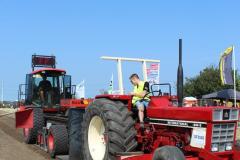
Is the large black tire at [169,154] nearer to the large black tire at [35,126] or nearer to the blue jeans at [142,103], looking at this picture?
the blue jeans at [142,103]

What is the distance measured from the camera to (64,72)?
1766 cm

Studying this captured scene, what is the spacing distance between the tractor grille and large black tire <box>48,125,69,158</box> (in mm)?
6365

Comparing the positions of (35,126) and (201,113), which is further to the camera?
(35,126)

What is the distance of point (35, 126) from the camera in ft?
52.4

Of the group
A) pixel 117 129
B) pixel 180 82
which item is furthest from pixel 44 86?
pixel 180 82

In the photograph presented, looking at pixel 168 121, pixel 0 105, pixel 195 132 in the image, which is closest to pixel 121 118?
pixel 168 121

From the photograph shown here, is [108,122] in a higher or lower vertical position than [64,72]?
lower

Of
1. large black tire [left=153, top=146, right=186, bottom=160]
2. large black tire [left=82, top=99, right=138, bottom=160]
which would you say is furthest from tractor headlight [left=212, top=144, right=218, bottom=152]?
large black tire [left=82, top=99, right=138, bottom=160]

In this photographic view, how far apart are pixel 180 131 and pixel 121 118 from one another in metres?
1.10

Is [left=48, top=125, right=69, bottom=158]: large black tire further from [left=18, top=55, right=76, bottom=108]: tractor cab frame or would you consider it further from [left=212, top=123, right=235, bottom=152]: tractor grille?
[left=212, top=123, right=235, bottom=152]: tractor grille

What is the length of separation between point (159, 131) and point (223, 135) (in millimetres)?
1264

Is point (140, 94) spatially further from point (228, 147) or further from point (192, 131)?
point (228, 147)

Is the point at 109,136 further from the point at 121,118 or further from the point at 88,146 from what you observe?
Answer: the point at 88,146

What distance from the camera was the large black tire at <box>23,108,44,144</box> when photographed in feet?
52.3
